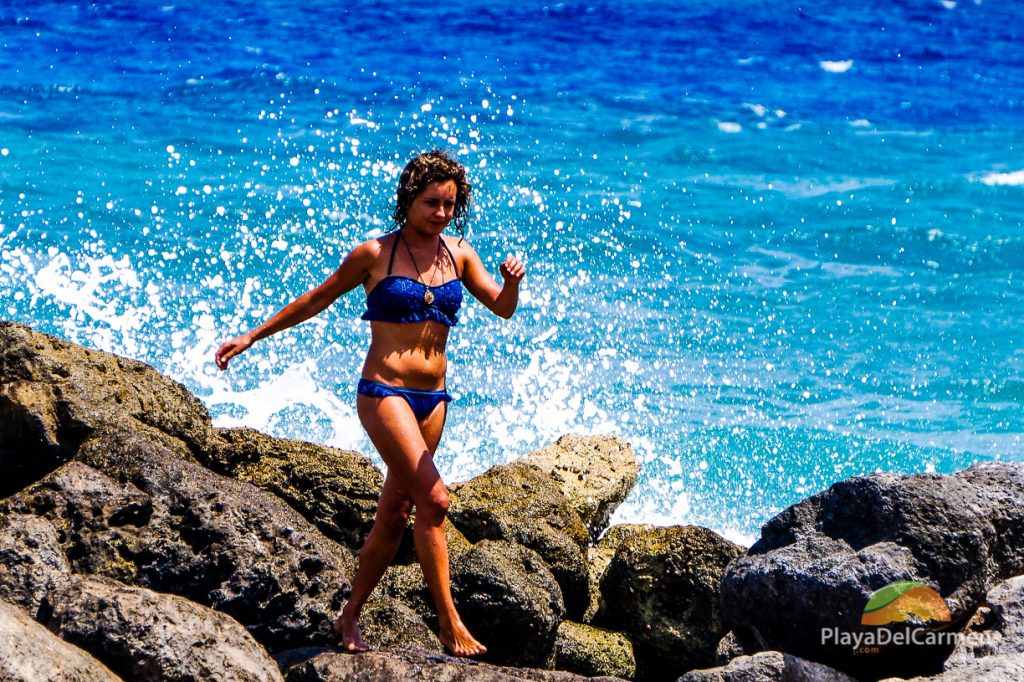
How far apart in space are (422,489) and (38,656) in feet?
5.47

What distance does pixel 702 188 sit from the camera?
565 inches

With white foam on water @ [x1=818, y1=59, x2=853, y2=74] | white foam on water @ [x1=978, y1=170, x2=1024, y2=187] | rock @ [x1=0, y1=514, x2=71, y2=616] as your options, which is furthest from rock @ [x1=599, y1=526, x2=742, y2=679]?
white foam on water @ [x1=818, y1=59, x2=853, y2=74]

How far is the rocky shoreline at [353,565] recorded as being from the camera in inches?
159

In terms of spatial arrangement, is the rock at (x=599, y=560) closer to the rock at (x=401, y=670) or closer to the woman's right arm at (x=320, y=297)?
the rock at (x=401, y=670)

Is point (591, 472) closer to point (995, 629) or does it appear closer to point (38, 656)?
point (995, 629)

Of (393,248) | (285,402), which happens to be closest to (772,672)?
(393,248)

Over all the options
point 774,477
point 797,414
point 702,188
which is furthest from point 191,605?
point 702,188

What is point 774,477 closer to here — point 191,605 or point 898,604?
point 898,604

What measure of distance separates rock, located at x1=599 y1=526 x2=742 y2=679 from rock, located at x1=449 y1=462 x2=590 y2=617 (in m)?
0.24

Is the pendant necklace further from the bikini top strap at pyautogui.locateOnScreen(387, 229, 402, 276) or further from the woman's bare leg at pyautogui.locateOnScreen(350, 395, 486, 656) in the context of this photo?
the woman's bare leg at pyautogui.locateOnScreen(350, 395, 486, 656)

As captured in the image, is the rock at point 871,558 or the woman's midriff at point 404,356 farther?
the woman's midriff at point 404,356

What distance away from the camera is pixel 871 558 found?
435 centimetres

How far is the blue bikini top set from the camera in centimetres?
487

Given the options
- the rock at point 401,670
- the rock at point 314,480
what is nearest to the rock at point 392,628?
the rock at point 401,670
